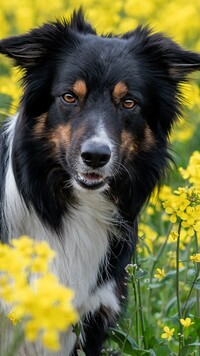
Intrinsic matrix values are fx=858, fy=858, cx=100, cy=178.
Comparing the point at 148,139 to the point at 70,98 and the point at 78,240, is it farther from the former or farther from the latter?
the point at 78,240

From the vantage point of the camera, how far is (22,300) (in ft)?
7.50

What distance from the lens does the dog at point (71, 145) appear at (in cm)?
461

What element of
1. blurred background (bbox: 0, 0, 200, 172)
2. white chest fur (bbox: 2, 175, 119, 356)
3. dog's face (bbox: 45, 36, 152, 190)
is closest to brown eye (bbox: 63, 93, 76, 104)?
dog's face (bbox: 45, 36, 152, 190)

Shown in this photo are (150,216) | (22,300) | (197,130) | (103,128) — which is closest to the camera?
(22,300)

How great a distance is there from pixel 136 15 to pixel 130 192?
800 centimetres

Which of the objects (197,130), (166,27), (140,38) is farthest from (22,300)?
(166,27)

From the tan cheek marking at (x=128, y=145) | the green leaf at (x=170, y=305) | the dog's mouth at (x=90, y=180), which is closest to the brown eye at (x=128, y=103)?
the tan cheek marking at (x=128, y=145)

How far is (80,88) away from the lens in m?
4.60

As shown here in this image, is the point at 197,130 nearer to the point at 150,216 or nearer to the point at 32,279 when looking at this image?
the point at 150,216

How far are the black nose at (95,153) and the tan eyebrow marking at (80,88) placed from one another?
0.41 m

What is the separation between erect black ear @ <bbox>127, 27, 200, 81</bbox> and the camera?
16.1 feet

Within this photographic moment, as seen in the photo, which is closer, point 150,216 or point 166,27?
point 150,216

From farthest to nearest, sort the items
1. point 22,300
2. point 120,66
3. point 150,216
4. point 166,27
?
1. point 166,27
2. point 150,216
3. point 120,66
4. point 22,300

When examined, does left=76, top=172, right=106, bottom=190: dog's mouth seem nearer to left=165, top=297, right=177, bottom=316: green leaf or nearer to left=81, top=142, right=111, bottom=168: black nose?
left=81, top=142, right=111, bottom=168: black nose
